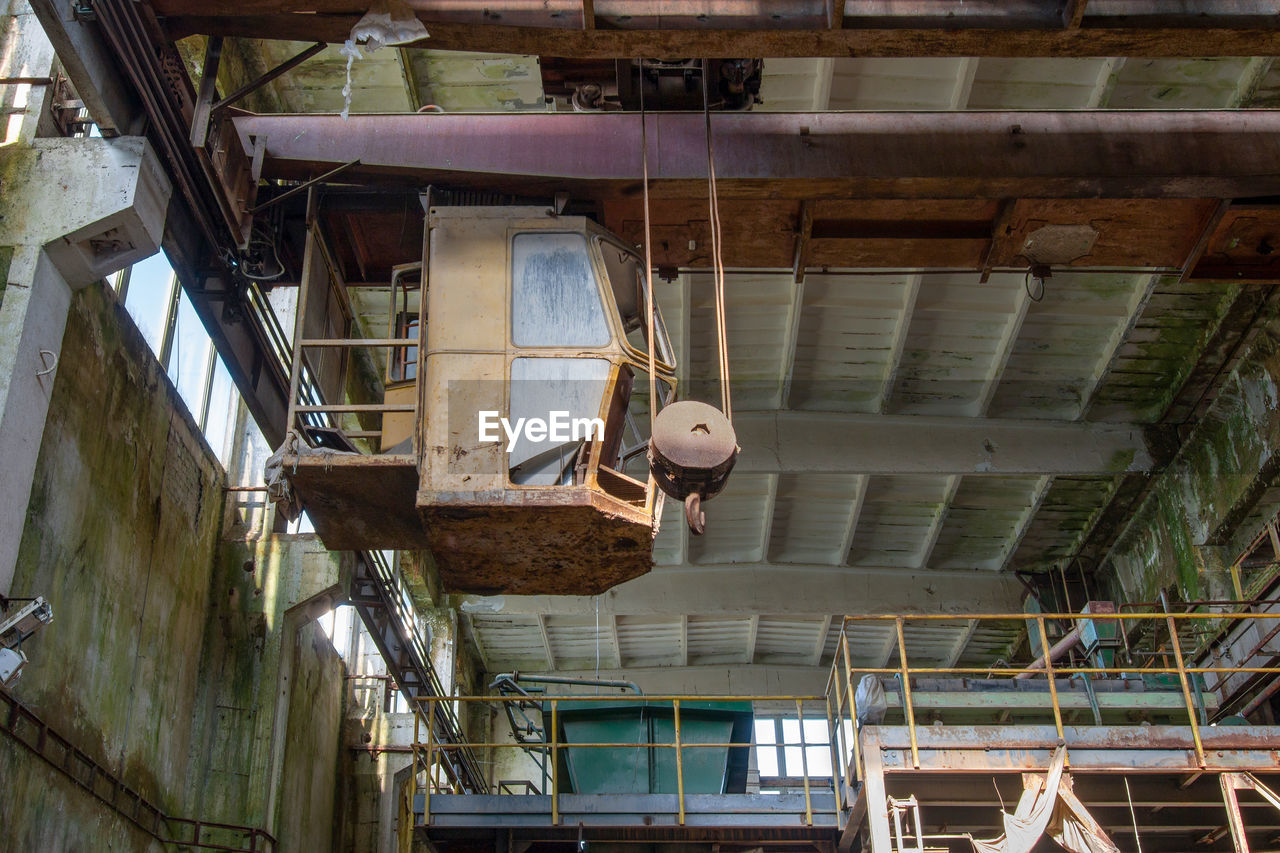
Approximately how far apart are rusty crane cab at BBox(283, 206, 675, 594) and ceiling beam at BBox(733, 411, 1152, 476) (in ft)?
26.9

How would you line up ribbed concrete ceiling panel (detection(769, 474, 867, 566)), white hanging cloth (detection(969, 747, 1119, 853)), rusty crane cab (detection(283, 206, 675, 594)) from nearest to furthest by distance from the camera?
rusty crane cab (detection(283, 206, 675, 594)), white hanging cloth (detection(969, 747, 1119, 853)), ribbed concrete ceiling panel (detection(769, 474, 867, 566))

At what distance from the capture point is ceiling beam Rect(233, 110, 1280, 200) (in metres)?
10.3

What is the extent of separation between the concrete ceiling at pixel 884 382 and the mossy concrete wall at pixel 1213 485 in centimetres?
51

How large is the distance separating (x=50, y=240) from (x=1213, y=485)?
15.0m

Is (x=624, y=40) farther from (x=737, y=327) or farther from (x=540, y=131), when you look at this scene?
(x=737, y=327)

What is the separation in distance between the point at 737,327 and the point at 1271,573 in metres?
7.60

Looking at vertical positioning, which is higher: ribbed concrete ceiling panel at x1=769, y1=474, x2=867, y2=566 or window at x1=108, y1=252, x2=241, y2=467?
ribbed concrete ceiling panel at x1=769, y1=474, x2=867, y2=566

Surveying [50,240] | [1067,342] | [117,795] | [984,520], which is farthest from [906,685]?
[984,520]

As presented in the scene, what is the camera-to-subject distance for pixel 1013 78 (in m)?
14.4

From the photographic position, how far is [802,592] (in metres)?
21.7

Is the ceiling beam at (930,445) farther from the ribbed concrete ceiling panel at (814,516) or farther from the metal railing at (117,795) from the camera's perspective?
the metal railing at (117,795)

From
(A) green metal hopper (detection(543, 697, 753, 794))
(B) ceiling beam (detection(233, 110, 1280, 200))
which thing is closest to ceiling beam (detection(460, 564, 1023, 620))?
(A) green metal hopper (detection(543, 697, 753, 794))

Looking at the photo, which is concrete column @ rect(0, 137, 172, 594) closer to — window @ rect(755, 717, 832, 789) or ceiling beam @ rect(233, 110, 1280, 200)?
ceiling beam @ rect(233, 110, 1280, 200)

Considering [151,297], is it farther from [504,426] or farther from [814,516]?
[814,516]
